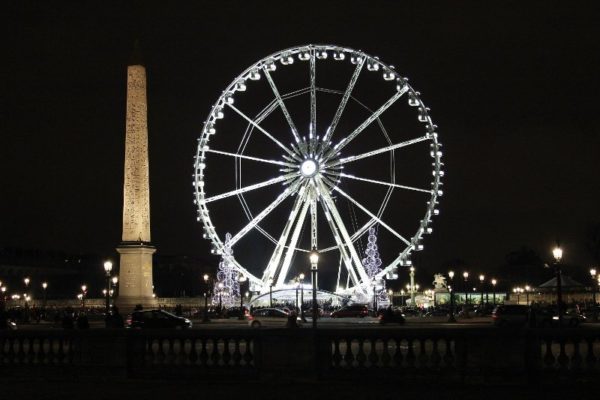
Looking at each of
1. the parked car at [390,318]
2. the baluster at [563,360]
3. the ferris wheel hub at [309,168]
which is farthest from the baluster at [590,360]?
the ferris wheel hub at [309,168]

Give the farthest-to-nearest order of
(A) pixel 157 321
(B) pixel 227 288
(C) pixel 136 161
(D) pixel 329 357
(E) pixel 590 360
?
(B) pixel 227 288 < (C) pixel 136 161 < (A) pixel 157 321 < (D) pixel 329 357 < (E) pixel 590 360

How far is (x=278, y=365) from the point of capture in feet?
48.5

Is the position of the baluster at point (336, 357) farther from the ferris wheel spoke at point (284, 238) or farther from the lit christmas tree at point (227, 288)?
the lit christmas tree at point (227, 288)

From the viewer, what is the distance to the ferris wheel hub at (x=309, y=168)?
153 ft

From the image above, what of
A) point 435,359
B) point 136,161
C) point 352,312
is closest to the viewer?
point 435,359

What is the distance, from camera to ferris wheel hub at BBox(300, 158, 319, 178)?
1834 inches

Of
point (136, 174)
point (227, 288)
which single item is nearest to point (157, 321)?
point (136, 174)

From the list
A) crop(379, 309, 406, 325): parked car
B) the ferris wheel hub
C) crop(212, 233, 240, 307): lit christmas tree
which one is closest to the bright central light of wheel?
the ferris wheel hub

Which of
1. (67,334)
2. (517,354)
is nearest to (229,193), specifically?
(67,334)

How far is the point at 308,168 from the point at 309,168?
6 cm

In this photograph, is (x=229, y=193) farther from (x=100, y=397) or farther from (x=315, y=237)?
(x=100, y=397)

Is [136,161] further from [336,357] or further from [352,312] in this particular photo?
[336,357]

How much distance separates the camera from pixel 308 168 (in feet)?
153

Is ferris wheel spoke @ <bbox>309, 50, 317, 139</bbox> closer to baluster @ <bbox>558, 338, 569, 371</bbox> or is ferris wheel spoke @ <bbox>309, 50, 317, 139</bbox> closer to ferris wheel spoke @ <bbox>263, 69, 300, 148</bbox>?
ferris wheel spoke @ <bbox>263, 69, 300, 148</bbox>
